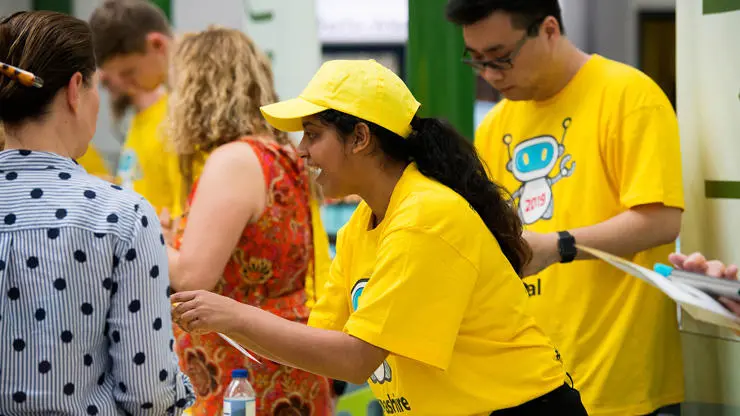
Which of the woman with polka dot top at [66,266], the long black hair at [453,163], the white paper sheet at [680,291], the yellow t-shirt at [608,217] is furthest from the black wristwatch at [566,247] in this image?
the woman with polka dot top at [66,266]

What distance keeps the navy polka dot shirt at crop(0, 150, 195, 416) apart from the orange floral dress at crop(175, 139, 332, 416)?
3.28 feet

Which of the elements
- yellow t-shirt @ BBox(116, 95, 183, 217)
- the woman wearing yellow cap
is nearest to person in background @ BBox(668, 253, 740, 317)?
the woman wearing yellow cap

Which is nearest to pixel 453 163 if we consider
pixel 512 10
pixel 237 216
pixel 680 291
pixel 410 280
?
pixel 410 280

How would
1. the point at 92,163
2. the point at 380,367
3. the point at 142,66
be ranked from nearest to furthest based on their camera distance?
1. the point at 380,367
2. the point at 142,66
3. the point at 92,163

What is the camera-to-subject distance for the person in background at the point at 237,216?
262cm

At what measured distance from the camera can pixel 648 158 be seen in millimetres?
2676

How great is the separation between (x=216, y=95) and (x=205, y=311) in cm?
113

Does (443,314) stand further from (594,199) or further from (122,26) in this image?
(122,26)

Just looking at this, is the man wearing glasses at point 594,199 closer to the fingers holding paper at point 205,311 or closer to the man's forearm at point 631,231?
the man's forearm at point 631,231

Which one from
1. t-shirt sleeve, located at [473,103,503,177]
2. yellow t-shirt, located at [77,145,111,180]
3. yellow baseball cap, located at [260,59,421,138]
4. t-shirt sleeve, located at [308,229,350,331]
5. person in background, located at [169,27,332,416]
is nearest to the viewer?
yellow baseball cap, located at [260,59,421,138]

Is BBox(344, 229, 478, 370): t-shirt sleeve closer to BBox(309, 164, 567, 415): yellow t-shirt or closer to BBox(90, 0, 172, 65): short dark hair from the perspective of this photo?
BBox(309, 164, 567, 415): yellow t-shirt

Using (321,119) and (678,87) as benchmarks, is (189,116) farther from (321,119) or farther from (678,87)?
(678,87)

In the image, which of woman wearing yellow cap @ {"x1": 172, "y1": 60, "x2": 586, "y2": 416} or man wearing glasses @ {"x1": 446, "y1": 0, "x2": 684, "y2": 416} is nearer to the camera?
woman wearing yellow cap @ {"x1": 172, "y1": 60, "x2": 586, "y2": 416}

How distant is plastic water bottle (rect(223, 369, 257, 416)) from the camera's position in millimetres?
2490
